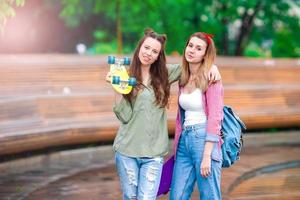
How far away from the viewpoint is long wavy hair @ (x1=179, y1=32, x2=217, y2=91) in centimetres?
542

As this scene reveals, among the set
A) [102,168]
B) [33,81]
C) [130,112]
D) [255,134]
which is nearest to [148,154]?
[130,112]

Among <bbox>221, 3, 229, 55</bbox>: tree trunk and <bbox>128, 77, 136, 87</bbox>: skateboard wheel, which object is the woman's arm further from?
<bbox>221, 3, 229, 55</bbox>: tree trunk

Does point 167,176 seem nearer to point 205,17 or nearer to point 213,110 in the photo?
point 213,110

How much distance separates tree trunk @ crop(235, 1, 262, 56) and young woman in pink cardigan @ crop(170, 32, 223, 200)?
1244 centimetres

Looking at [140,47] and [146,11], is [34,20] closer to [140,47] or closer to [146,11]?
[146,11]

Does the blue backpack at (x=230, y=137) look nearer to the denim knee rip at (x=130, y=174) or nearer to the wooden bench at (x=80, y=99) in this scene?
the denim knee rip at (x=130, y=174)

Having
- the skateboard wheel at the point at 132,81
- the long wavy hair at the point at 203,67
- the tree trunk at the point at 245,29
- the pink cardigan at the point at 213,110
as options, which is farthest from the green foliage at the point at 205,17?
the skateboard wheel at the point at 132,81

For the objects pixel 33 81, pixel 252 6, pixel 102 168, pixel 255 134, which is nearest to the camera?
pixel 102 168

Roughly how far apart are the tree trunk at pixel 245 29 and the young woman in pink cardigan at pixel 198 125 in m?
12.4

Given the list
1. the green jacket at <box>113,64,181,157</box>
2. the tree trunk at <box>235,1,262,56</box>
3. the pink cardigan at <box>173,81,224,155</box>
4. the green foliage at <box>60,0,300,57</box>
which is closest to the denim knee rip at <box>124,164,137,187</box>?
the green jacket at <box>113,64,181,157</box>

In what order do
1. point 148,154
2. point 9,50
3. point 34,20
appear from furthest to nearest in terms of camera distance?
1. point 34,20
2. point 9,50
3. point 148,154

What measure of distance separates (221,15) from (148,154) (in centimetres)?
1254

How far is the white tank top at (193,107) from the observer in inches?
215

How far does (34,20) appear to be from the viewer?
21953mm
